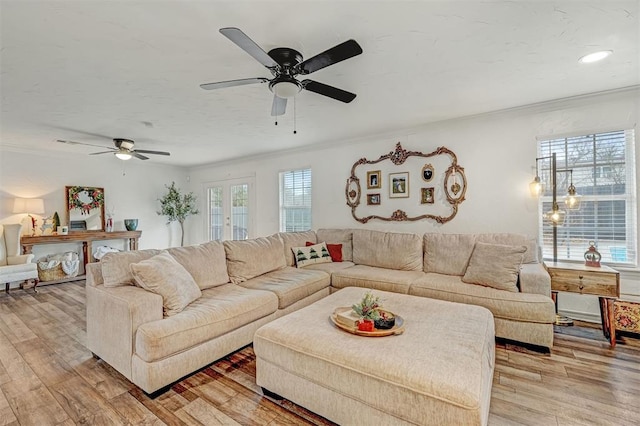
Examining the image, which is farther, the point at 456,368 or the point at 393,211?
the point at 393,211

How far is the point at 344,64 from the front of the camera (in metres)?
2.37

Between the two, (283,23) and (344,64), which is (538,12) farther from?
(283,23)

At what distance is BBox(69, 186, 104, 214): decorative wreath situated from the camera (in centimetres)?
550

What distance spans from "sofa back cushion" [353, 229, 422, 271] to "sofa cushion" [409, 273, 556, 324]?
0.56 metres

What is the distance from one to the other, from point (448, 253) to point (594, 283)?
1278 millimetres

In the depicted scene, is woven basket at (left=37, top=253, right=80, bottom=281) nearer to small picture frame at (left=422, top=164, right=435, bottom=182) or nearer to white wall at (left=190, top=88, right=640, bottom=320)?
white wall at (left=190, top=88, right=640, bottom=320)

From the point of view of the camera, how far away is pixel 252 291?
2.75 meters

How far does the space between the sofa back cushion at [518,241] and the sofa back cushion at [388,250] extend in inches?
29.7

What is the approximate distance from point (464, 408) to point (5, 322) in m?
4.74

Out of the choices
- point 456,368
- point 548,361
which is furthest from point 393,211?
point 456,368

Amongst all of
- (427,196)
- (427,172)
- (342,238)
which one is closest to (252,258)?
(342,238)

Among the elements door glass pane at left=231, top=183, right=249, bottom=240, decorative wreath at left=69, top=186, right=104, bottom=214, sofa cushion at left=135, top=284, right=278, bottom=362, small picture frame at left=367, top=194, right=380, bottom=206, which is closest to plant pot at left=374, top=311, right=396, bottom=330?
sofa cushion at left=135, top=284, right=278, bottom=362

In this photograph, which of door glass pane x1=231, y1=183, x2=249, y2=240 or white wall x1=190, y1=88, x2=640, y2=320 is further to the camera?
door glass pane x1=231, y1=183, x2=249, y2=240

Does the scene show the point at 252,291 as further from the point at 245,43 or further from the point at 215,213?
the point at 215,213
